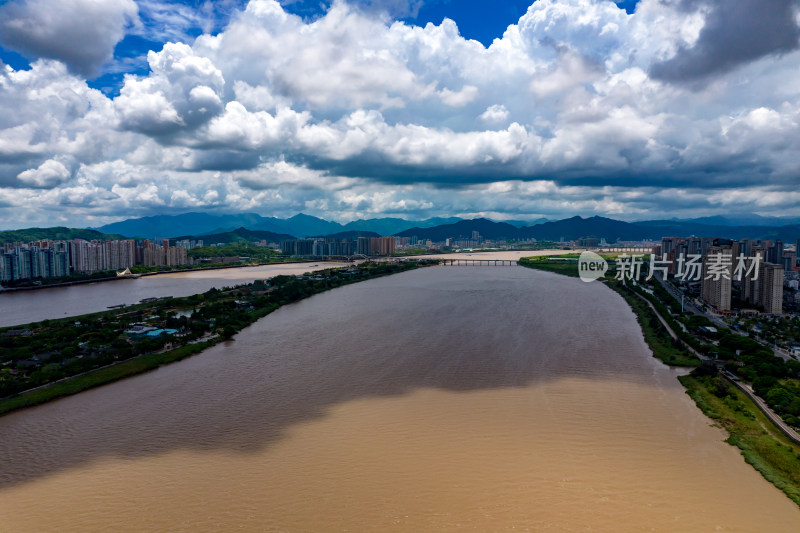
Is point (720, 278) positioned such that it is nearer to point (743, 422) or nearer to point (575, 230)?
point (743, 422)

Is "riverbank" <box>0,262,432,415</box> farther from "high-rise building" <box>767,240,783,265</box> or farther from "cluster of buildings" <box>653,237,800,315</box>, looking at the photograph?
"high-rise building" <box>767,240,783,265</box>

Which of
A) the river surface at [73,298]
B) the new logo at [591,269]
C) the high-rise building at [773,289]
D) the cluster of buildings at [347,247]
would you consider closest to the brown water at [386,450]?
the high-rise building at [773,289]

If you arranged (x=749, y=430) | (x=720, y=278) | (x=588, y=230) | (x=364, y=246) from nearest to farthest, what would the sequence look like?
(x=749, y=430) < (x=720, y=278) < (x=364, y=246) < (x=588, y=230)

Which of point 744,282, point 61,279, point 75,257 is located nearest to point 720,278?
point 744,282

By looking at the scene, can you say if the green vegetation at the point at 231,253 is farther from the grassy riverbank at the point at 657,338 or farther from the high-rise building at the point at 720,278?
the high-rise building at the point at 720,278

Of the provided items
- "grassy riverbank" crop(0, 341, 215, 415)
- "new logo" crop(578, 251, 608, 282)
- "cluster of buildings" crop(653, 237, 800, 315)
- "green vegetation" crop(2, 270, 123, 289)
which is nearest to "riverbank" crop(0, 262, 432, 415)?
"grassy riverbank" crop(0, 341, 215, 415)

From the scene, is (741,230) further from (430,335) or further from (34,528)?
(34,528)
